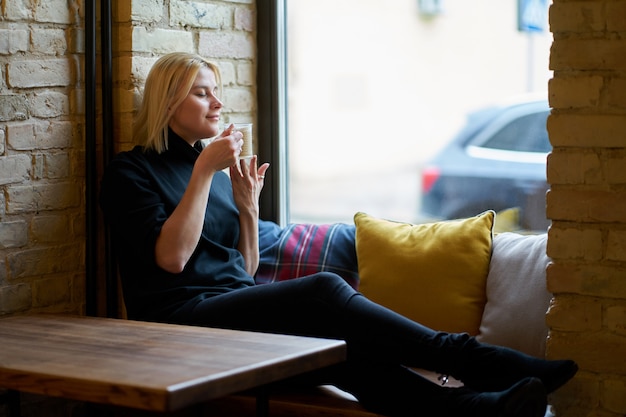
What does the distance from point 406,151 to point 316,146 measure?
364 millimetres

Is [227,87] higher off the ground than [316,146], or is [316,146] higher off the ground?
[227,87]

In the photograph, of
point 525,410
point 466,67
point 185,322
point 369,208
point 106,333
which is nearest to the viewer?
point 525,410

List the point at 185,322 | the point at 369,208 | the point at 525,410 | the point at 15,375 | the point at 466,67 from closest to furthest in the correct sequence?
the point at 15,375, the point at 525,410, the point at 185,322, the point at 466,67, the point at 369,208

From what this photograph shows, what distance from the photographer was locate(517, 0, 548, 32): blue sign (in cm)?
283

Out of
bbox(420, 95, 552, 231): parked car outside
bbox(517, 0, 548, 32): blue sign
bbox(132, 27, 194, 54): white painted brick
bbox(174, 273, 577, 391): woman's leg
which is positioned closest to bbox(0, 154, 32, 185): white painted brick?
bbox(132, 27, 194, 54): white painted brick

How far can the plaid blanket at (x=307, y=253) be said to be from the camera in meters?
2.97

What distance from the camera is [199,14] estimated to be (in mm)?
3072

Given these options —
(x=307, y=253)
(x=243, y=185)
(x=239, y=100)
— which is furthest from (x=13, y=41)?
(x=307, y=253)

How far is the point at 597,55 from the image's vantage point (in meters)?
2.23

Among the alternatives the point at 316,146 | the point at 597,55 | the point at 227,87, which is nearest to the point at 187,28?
the point at 227,87

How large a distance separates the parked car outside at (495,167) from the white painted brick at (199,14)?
0.87m

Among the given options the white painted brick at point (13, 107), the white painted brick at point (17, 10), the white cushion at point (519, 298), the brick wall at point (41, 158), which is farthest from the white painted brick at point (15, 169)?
the white cushion at point (519, 298)

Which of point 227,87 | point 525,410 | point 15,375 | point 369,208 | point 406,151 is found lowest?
point 525,410

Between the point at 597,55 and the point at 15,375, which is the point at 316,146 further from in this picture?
the point at 15,375
